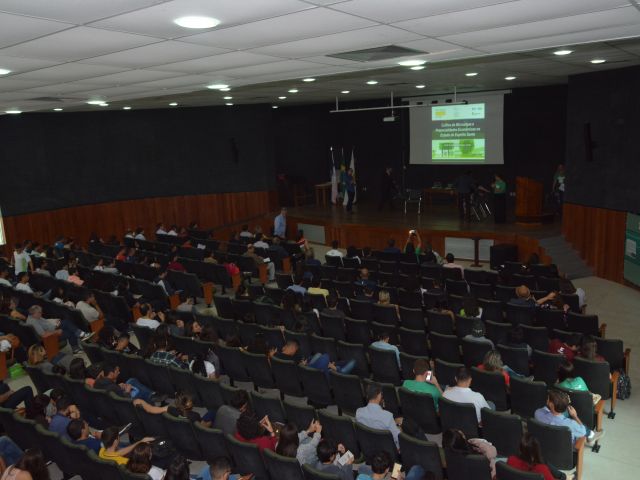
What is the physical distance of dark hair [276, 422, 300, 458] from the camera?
502 cm

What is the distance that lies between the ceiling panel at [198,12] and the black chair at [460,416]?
401 centimetres

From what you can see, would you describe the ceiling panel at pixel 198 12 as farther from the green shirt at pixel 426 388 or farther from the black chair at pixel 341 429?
the green shirt at pixel 426 388

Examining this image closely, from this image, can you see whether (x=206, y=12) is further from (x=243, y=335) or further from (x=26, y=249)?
(x=26, y=249)

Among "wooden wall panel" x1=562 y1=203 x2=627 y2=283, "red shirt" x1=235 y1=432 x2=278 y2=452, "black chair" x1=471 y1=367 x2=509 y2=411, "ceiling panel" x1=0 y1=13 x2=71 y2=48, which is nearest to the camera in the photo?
"ceiling panel" x1=0 y1=13 x2=71 y2=48

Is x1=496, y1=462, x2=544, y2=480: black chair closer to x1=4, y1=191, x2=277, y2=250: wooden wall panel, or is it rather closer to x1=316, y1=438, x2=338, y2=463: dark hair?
x1=316, y1=438, x2=338, y2=463: dark hair

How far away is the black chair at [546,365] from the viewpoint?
689 centimetres

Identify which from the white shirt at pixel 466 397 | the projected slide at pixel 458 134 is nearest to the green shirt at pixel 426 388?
the white shirt at pixel 466 397

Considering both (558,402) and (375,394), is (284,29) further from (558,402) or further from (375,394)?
(558,402)

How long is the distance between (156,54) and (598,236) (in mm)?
11685

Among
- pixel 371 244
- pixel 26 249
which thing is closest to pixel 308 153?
pixel 371 244

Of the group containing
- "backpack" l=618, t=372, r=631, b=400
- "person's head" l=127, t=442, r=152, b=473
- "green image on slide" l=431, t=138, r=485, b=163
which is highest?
"green image on slide" l=431, t=138, r=485, b=163

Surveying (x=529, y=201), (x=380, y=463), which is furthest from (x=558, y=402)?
(x=529, y=201)

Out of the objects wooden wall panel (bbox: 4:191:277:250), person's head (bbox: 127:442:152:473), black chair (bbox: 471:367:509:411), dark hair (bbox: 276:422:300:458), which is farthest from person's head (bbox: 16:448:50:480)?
wooden wall panel (bbox: 4:191:277:250)

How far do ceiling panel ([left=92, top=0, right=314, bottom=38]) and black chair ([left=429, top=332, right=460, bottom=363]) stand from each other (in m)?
5.07
